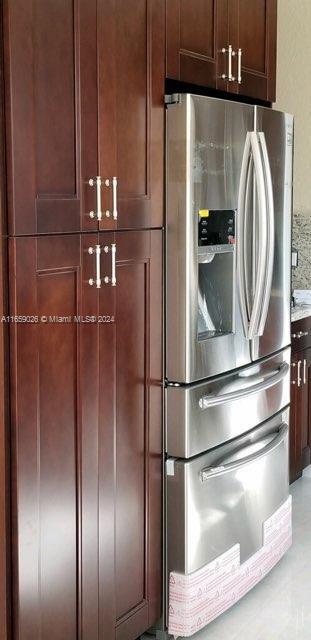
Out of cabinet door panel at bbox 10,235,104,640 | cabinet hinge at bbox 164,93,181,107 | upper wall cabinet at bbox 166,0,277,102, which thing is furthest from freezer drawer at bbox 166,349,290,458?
upper wall cabinet at bbox 166,0,277,102

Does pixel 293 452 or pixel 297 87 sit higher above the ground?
pixel 297 87

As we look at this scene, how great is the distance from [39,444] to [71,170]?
2.43 feet

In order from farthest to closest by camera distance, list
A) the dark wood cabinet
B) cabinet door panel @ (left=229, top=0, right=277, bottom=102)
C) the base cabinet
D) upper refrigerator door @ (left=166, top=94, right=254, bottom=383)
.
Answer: the dark wood cabinet, cabinet door panel @ (left=229, top=0, right=277, bottom=102), upper refrigerator door @ (left=166, top=94, right=254, bottom=383), the base cabinet

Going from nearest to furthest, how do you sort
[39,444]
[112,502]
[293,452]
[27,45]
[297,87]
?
[27,45] → [39,444] → [112,502] → [293,452] → [297,87]

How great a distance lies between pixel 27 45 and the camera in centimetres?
220

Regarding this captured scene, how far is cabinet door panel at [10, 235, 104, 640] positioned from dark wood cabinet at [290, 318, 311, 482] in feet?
7.07

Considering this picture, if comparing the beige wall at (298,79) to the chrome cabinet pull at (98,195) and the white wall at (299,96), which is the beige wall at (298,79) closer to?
the white wall at (299,96)

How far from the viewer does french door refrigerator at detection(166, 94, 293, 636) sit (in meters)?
2.91

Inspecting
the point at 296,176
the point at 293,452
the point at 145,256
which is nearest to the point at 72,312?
the point at 145,256

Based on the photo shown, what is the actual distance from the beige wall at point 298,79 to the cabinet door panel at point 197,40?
192 centimetres

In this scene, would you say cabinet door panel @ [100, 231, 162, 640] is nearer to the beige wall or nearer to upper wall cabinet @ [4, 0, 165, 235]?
upper wall cabinet @ [4, 0, 165, 235]

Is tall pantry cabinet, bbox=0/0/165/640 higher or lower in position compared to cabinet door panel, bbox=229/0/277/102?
lower

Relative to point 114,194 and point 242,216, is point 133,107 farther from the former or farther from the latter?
point 242,216

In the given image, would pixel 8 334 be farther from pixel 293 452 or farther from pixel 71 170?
pixel 293 452
